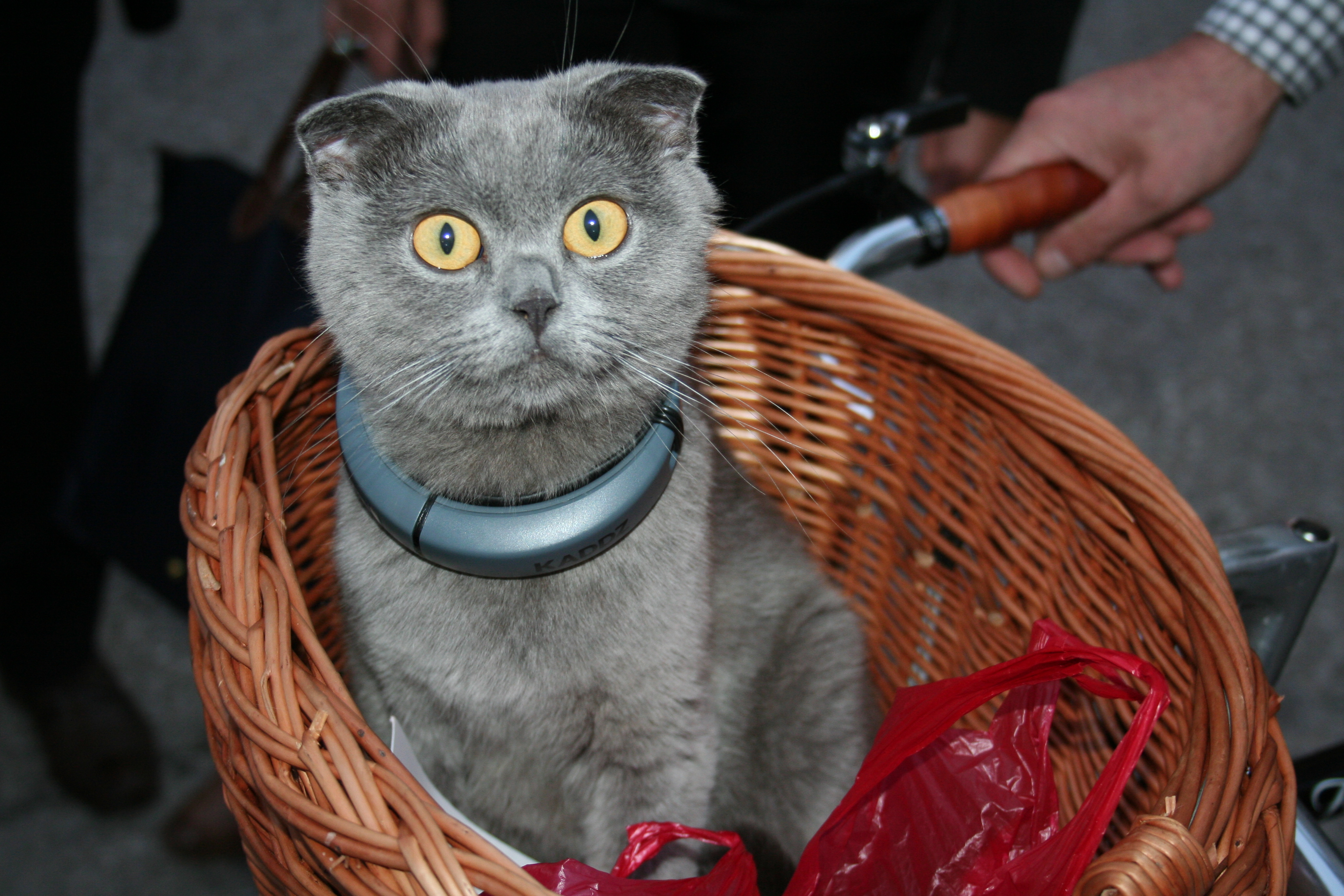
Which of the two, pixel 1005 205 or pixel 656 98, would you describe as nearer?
pixel 656 98

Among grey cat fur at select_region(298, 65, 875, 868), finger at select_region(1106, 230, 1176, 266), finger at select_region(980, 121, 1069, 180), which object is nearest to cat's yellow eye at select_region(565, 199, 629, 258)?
grey cat fur at select_region(298, 65, 875, 868)

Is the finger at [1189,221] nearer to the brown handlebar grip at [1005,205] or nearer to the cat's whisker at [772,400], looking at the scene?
the brown handlebar grip at [1005,205]

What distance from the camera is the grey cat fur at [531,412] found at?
696 millimetres

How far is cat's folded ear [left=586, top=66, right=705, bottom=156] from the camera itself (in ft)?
2.43

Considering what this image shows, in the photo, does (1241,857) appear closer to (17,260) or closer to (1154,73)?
(1154,73)

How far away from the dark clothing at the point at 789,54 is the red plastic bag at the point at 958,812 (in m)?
0.76

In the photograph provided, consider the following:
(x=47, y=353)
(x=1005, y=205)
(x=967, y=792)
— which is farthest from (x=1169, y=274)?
(x=47, y=353)

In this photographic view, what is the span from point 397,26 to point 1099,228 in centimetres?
96

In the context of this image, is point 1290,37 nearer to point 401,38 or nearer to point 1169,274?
point 1169,274

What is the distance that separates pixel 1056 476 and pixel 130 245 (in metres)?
2.29

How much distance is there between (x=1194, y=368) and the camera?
2.29m

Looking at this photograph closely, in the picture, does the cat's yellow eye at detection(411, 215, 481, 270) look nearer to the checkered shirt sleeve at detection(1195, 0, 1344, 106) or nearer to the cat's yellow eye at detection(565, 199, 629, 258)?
the cat's yellow eye at detection(565, 199, 629, 258)

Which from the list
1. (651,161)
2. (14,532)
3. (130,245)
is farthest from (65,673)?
(651,161)

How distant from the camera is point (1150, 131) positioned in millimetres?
1189
